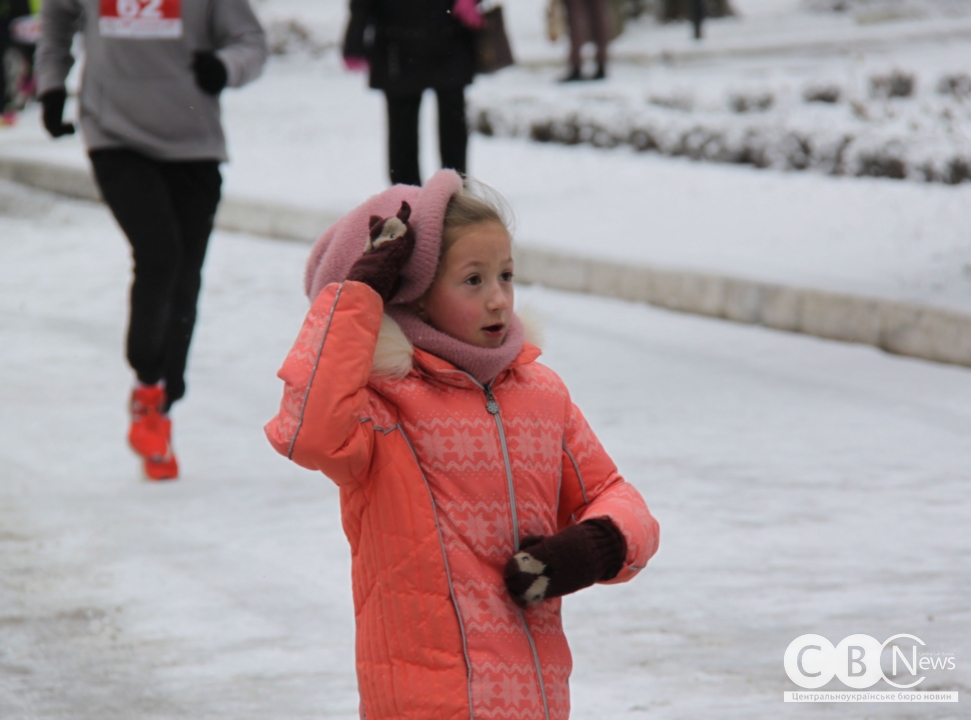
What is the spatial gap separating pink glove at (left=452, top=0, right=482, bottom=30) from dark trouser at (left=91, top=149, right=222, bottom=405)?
2.85 m

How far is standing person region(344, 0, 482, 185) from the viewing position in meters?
7.48

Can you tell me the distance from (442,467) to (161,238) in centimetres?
259

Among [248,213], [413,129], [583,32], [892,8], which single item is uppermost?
[413,129]

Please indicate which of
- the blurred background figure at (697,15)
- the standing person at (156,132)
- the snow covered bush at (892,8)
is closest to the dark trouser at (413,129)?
the standing person at (156,132)

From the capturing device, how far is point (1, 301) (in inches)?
306

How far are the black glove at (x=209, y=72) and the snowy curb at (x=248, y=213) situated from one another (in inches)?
159

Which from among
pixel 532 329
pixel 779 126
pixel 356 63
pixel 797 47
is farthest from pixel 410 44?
pixel 797 47

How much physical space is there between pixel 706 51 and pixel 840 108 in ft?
20.0

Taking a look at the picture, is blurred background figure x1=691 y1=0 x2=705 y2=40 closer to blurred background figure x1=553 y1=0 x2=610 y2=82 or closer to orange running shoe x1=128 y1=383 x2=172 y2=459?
blurred background figure x1=553 y1=0 x2=610 y2=82

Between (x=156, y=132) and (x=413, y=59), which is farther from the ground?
(x=156, y=132)

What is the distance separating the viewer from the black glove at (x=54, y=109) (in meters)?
4.93

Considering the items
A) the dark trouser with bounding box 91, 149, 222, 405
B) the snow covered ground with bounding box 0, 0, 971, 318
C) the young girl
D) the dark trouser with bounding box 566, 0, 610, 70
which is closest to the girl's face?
the young girl

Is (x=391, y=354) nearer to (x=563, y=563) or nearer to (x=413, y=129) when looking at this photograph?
(x=563, y=563)

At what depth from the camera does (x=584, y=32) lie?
16.7 m
